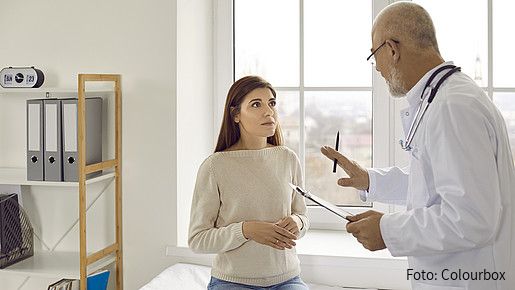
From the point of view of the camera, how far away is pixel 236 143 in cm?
242

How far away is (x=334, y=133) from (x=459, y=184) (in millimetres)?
1523

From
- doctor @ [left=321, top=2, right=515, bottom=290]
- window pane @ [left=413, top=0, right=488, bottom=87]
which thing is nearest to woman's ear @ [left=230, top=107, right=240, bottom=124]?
doctor @ [left=321, top=2, right=515, bottom=290]

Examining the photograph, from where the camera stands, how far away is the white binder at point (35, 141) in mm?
2766

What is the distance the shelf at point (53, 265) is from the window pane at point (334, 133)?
36.0 inches

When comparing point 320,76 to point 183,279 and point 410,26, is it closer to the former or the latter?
point 183,279

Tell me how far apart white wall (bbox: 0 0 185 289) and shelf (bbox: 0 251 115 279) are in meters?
0.19

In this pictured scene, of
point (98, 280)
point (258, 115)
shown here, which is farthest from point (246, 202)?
point (98, 280)

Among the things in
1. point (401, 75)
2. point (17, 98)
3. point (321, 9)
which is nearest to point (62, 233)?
point (17, 98)

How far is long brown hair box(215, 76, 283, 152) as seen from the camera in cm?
237

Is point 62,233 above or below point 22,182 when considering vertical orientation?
below

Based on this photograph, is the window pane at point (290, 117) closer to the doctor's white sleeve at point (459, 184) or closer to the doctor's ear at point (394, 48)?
the doctor's ear at point (394, 48)

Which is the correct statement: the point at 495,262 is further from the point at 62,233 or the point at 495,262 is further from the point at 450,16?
the point at 62,233

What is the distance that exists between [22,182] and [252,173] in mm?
982

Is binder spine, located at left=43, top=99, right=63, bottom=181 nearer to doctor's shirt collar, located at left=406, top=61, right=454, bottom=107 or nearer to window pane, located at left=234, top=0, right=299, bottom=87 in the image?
window pane, located at left=234, top=0, right=299, bottom=87
